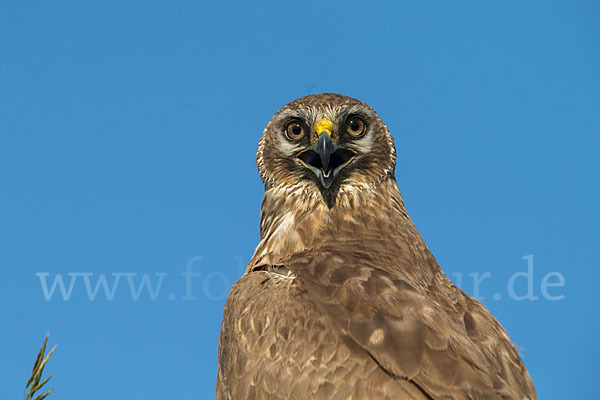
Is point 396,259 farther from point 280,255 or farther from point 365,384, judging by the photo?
point 365,384

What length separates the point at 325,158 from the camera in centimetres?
543

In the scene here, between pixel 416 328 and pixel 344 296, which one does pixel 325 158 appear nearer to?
pixel 344 296

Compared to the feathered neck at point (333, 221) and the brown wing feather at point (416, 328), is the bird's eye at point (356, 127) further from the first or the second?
the brown wing feather at point (416, 328)

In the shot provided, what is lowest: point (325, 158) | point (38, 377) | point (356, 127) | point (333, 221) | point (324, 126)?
point (38, 377)

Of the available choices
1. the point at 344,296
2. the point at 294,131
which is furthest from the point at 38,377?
the point at 294,131

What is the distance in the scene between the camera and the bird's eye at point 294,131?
5.77 meters

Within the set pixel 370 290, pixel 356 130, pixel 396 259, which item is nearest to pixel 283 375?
pixel 370 290

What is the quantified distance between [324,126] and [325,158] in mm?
298

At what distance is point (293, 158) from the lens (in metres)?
5.76

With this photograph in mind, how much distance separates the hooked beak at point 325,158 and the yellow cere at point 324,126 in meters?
0.04

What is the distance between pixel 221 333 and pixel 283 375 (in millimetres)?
894

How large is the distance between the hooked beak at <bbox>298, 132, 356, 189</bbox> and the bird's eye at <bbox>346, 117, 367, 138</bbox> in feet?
0.62

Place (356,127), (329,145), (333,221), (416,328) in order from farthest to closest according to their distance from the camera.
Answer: (356,127), (333,221), (329,145), (416,328)

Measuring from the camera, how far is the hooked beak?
542 cm
